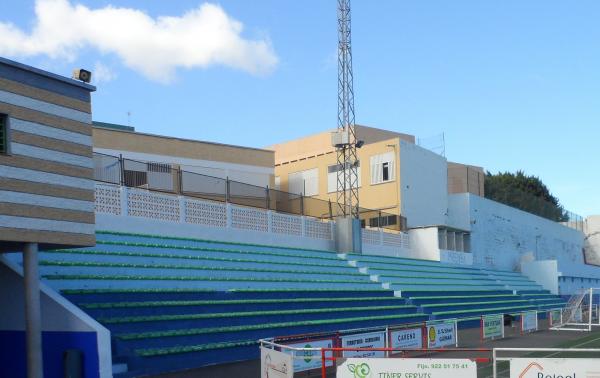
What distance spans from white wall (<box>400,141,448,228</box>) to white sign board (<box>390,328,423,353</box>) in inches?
714

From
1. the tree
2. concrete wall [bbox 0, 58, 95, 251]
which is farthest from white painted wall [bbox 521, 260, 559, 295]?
concrete wall [bbox 0, 58, 95, 251]

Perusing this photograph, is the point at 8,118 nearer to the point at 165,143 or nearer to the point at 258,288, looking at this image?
the point at 258,288

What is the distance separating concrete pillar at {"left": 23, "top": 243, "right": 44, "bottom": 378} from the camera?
12016 millimetres

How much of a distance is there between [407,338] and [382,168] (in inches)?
811

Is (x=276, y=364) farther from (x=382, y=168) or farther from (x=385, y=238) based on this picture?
(x=382, y=168)

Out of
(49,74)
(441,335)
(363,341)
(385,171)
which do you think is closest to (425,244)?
(385,171)

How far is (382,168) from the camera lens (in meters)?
41.0

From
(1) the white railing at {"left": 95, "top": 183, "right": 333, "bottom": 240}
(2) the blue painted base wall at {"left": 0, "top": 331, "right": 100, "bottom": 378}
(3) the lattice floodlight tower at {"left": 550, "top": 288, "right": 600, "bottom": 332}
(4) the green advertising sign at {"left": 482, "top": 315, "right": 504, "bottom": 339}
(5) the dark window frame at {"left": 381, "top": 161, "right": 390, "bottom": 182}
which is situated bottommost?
(3) the lattice floodlight tower at {"left": 550, "top": 288, "right": 600, "bottom": 332}

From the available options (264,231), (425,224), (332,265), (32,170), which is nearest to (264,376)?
(32,170)

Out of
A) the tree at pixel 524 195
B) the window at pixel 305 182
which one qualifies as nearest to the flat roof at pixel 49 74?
the window at pixel 305 182

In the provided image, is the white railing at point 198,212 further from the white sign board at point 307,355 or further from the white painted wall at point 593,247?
the white painted wall at point 593,247

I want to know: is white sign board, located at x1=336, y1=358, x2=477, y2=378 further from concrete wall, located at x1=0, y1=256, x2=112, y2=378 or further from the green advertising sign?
the green advertising sign

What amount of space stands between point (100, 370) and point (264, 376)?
3.22m

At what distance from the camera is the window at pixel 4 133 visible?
12188 mm
